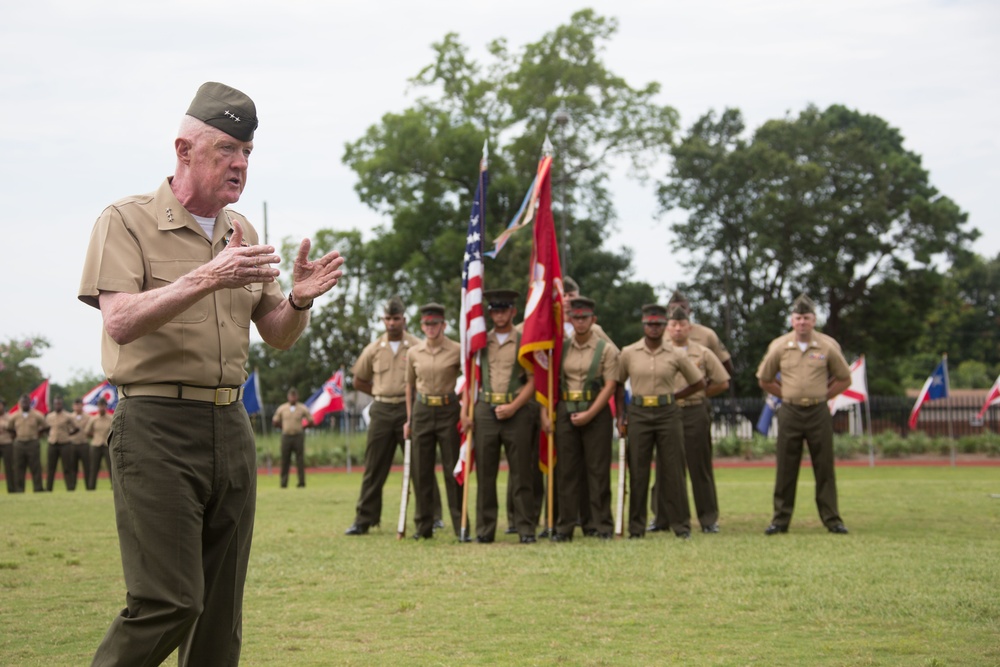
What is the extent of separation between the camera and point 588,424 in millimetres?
12031

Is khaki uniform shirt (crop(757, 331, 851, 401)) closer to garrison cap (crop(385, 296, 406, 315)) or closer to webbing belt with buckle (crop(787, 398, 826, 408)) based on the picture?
webbing belt with buckle (crop(787, 398, 826, 408))

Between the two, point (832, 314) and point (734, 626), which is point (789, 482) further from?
point (832, 314)

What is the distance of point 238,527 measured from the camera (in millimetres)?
4312

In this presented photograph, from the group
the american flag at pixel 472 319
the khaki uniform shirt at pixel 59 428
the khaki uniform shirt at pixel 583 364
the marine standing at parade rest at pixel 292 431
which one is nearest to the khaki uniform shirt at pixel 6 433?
the khaki uniform shirt at pixel 59 428

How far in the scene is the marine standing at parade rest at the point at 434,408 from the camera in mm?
12328

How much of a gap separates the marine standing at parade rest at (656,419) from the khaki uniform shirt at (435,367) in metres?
1.80

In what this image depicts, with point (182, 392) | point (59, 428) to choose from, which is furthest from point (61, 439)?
point (182, 392)

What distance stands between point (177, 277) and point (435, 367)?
8.26 metres

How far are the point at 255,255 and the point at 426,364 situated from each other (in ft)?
28.1

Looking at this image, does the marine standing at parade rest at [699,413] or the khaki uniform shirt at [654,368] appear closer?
the khaki uniform shirt at [654,368]

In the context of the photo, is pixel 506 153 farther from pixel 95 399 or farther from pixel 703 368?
pixel 703 368

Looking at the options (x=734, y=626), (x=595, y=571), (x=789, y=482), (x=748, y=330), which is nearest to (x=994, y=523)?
(x=789, y=482)

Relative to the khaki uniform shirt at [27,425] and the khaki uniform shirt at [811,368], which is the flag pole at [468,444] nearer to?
the khaki uniform shirt at [811,368]

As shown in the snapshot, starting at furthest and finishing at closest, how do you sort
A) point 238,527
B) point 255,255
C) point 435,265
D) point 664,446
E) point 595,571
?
point 435,265, point 664,446, point 595,571, point 238,527, point 255,255
